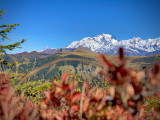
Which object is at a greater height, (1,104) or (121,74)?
(121,74)

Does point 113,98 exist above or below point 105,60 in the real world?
below

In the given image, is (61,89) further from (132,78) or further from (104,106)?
(132,78)

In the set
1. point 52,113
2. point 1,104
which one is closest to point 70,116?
point 52,113

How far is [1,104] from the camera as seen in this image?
25.5 inches

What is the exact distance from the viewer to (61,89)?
860mm

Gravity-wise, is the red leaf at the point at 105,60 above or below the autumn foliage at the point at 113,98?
above

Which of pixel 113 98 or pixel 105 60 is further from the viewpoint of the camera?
pixel 113 98

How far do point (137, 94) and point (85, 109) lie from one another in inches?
12.5

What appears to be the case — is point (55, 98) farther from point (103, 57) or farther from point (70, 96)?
point (103, 57)

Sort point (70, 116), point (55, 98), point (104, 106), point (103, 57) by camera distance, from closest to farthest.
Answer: point (103, 57) < point (104, 106) < point (70, 116) < point (55, 98)

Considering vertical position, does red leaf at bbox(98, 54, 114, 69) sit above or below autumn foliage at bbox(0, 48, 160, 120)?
above

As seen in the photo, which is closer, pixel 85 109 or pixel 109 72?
pixel 109 72

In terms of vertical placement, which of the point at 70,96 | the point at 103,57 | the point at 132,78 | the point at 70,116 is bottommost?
the point at 70,116

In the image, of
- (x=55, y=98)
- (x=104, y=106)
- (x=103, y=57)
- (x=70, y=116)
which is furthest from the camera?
(x=55, y=98)
